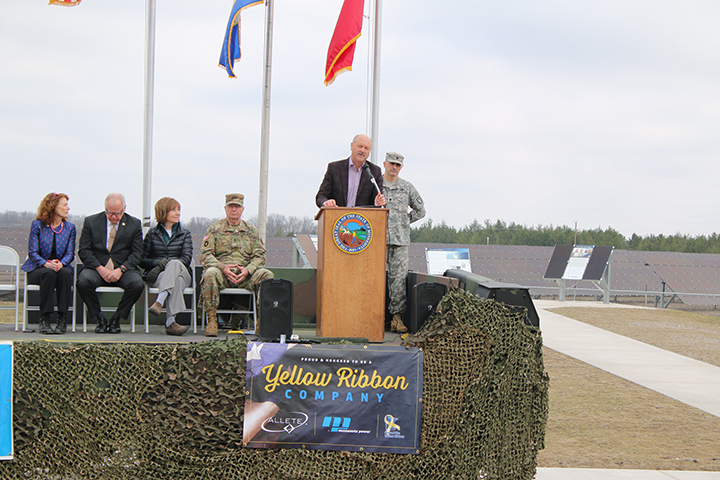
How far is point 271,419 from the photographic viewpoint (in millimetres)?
3555

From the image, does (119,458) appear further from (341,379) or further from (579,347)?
(579,347)

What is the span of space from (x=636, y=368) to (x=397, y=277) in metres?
6.81

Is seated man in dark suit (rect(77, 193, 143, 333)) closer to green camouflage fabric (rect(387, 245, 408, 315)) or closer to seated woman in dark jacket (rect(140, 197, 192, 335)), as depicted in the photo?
seated woman in dark jacket (rect(140, 197, 192, 335))

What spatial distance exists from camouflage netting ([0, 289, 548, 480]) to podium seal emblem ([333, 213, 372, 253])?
1215 millimetres

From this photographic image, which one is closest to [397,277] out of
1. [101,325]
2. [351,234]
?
[351,234]

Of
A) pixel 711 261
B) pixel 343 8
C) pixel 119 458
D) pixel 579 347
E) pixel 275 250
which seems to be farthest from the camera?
pixel 711 261

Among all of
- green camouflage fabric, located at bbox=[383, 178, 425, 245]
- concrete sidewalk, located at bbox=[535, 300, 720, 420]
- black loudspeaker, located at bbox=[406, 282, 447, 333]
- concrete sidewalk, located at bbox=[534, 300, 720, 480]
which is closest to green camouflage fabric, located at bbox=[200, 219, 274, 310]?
green camouflage fabric, located at bbox=[383, 178, 425, 245]

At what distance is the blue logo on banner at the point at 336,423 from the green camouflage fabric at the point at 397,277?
78.1 inches

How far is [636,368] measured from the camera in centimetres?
1041

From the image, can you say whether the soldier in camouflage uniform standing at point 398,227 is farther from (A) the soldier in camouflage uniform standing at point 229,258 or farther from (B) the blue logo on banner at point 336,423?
(B) the blue logo on banner at point 336,423

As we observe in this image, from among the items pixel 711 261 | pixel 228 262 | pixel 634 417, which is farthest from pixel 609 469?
pixel 711 261

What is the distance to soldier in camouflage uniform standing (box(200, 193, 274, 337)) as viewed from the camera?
5207 mm

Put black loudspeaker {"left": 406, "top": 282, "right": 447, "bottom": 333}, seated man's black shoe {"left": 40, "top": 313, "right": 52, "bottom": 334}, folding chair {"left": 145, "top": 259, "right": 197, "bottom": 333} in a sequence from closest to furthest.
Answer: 1. black loudspeaker {"left": 406, "top": 282, "right": 447, "bottom": 333}
2. seated man's black shoe {"left": 40, "top": 313, "right": 52, "bottom": 334}
3. folding chair {"left": 145, "top": 259, "right": 197, "bottom": 333}

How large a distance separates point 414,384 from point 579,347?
9.62m
